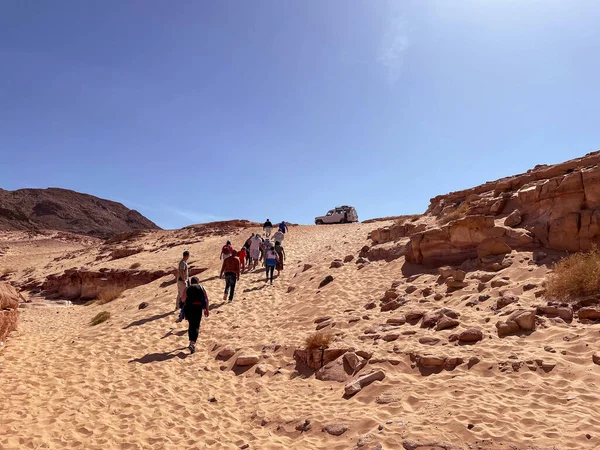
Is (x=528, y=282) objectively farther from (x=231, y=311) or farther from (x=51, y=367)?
(x=51, y=367)

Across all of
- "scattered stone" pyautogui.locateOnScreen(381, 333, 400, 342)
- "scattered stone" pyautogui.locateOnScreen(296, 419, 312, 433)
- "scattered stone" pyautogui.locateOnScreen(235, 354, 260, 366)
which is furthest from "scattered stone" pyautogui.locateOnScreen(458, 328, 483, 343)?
"scattered stone" pyautogui.locateOnScreen(235, 354, 260, 366)

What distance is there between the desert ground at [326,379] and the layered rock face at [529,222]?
0.70 m

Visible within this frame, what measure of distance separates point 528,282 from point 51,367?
1067 cm

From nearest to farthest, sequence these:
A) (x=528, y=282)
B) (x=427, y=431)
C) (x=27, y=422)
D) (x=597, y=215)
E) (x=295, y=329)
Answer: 1. (x=427, y=431)
2. (x=27, y=422)
3. (x=528, y=282)
4. (x=597, y=215)
5. (x=295, y=329)

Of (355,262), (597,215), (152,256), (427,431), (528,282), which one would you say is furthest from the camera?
(152,256)

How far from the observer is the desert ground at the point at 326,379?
4559 mm

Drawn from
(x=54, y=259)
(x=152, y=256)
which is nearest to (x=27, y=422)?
(x=152, y=256)

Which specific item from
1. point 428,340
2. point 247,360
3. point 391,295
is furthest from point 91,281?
point 428,340

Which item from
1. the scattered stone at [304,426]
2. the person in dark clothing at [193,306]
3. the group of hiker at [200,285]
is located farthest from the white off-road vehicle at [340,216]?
the scattered stone at [304,426]

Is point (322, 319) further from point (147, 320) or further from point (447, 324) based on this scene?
point (147, 320)

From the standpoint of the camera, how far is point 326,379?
6641mm

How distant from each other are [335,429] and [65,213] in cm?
9897

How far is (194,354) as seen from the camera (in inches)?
352

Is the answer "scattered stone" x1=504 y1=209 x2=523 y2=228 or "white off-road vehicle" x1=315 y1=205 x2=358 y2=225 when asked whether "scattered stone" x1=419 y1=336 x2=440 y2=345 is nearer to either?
"scattered stone" x1=504 y1=209 x2=523 y2=228
